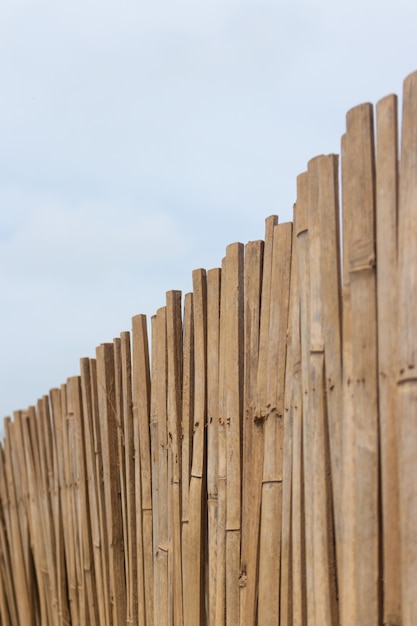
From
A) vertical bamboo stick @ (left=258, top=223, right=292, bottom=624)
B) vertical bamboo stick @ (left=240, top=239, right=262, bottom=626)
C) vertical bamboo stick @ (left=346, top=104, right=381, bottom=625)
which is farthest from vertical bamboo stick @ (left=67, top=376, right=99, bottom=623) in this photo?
vertical bamboo stick @ (left=346, top=104, right=381, bottom=625)

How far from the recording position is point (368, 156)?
2014mm

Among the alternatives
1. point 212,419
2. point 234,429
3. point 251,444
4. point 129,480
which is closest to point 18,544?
point 129,480

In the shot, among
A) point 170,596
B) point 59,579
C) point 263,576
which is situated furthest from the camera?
point 59,579

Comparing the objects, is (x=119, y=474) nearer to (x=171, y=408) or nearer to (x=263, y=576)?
(x=171, y=408)

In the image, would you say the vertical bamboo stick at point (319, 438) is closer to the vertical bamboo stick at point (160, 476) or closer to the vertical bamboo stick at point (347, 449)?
the vertical bamboo stick at point (347, 449)

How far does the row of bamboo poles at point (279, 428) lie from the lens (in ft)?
6.26

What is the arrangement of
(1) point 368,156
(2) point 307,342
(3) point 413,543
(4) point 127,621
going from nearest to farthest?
(3) point 413,543
(1) point 368,156
(2) point 307,342
(4) point 127,621

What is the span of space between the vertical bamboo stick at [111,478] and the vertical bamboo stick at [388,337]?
2.05m

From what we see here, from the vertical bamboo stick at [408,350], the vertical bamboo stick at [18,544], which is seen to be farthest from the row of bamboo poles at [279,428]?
the vertical bamboo stick at [18,544]

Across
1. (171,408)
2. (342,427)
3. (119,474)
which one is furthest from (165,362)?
(342,427)

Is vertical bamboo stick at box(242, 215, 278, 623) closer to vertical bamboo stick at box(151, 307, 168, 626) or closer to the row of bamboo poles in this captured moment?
the row of bamboo poles

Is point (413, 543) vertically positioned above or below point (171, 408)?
below

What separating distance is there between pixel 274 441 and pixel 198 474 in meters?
0.55

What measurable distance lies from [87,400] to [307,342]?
82.5 inches
